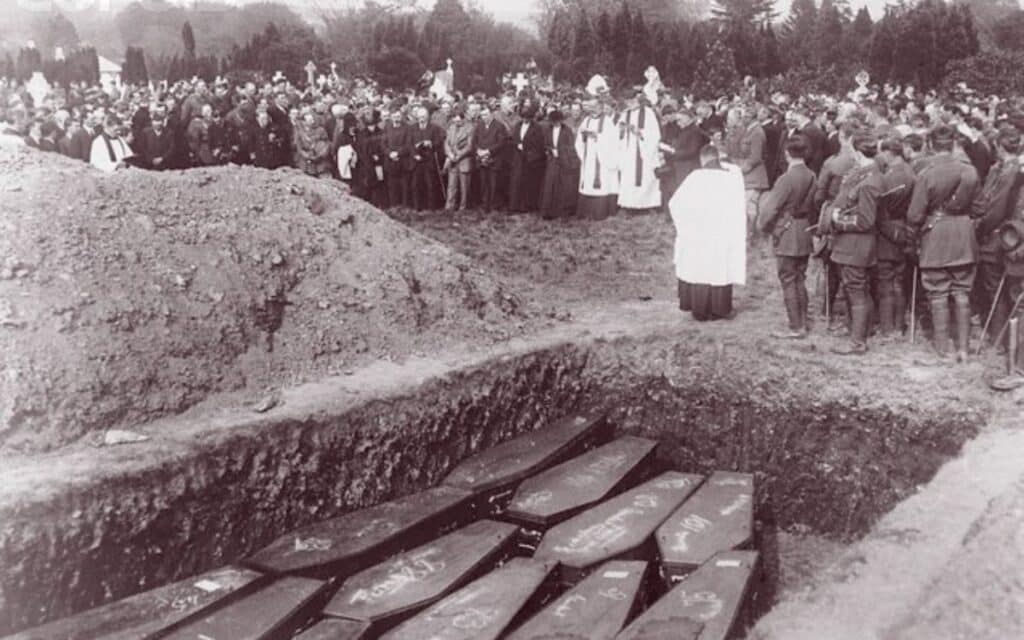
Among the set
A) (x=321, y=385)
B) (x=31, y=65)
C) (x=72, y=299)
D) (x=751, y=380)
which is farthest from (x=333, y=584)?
(x=31, y=65)

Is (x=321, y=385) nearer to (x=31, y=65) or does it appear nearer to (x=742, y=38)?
(x=31, y=65)

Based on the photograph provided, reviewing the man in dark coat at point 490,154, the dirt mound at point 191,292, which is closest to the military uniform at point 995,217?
the dirt mound at point 191,292

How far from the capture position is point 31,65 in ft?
82.6

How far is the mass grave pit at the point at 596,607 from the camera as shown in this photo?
546cm

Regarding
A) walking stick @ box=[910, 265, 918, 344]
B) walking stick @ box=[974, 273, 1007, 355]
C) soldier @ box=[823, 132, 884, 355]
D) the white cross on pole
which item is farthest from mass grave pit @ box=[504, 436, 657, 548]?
the white cross on pole

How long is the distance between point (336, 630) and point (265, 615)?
406 millimetres

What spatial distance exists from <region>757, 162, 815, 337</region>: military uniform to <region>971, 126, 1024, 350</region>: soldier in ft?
4.54

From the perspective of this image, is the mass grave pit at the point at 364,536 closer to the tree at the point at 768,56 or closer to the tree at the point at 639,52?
the tree at the point at 639,52

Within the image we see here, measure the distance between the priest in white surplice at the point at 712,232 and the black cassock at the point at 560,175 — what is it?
560cm

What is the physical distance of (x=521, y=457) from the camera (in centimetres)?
807

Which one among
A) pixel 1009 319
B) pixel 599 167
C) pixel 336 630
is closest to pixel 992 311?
pixel 1009 319

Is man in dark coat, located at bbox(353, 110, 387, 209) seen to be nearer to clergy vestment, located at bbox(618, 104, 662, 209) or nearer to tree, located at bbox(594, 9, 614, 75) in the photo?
clergy vestment, located at bbox(618, 104, 662, 209)

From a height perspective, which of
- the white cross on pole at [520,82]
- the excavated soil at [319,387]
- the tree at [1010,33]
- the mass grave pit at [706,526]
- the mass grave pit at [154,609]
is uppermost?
the tree at [1010,33]

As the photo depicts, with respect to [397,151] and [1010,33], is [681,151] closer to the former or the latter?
[397,151]
